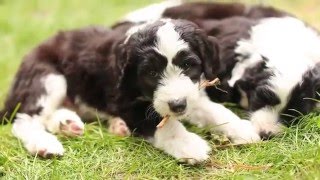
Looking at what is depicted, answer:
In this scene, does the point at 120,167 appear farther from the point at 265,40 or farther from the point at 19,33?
the point at 19,33

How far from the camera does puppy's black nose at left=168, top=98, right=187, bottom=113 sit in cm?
431

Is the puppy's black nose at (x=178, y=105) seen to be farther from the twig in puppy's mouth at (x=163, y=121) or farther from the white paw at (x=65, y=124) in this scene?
the white paw at (x=65, y=124)

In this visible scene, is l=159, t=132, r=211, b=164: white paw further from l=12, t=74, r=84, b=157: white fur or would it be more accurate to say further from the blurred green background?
the blurred green background

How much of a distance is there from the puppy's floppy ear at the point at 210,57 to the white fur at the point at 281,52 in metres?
0.38

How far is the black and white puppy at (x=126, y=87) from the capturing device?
4.50 metres

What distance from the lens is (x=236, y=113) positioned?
5418 mm

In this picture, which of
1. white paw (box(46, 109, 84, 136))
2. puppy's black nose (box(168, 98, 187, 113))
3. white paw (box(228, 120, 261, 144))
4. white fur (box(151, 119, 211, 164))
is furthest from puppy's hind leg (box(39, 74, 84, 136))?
white paw (box(228, 120, 261, 144))

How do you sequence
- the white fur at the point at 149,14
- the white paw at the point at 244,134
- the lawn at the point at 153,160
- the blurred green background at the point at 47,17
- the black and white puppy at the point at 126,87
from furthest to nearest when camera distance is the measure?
the blurred green background at the point at 47,17, the white fur at the point at 149,14, the white paw at the point at 244,134, the black and white puppy at the point at 126,87, the lawn at the point at 153,160

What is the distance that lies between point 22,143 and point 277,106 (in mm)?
2282

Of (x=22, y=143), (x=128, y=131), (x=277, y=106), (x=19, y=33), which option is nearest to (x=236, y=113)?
(x=277, y=106)

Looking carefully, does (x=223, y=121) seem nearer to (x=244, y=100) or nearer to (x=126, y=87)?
(x=244, y=100)

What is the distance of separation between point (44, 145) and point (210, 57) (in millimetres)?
1610

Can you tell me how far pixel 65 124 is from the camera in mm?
5348

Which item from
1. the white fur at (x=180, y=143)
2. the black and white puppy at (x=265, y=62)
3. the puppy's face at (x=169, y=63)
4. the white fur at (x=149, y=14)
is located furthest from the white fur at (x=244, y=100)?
the white fur at (x=149, y=14)
